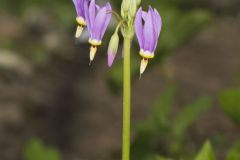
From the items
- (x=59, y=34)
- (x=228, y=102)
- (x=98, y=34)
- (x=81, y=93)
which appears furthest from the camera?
(x=59, y=34)

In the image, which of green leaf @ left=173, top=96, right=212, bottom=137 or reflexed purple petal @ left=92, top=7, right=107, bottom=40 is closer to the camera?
reflexed purple petal @ left=92, top=7, right=107, bottom=40

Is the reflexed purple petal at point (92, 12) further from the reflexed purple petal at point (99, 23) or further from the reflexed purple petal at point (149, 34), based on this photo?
the reflexed purple petal at point (149, 34)

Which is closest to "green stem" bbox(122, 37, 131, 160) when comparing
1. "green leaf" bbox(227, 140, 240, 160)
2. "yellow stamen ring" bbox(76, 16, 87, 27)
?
"yellow stamen ring" bbox(76, 16, 87, 27)

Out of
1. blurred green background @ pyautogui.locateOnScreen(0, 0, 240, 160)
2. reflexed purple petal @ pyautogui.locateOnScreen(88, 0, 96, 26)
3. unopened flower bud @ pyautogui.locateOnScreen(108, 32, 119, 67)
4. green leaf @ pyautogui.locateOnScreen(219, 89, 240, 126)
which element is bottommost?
blurred green background @ pyautogui.locateOnScreen(0, 0, 240, 160)

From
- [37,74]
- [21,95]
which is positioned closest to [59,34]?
[37,74]

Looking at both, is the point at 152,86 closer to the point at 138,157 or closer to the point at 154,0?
the point at 154,0

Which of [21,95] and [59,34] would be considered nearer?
[21,95]

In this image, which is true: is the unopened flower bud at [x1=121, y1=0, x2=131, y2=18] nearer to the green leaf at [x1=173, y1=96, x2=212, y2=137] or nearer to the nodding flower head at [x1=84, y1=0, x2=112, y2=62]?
the nodding flower head at [x1=84, y1=0, x2=112, y2=62]

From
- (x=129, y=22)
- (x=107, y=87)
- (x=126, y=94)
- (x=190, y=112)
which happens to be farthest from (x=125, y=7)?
(x=107, y=87)

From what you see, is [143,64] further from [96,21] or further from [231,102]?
[231,102]
